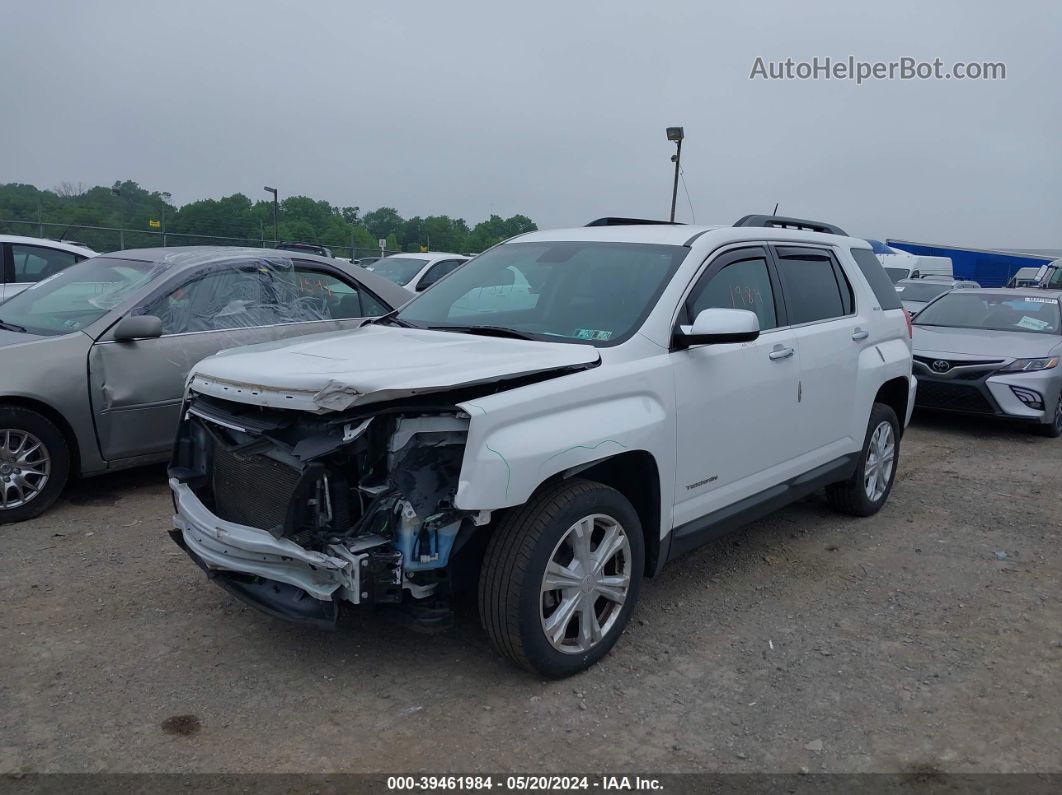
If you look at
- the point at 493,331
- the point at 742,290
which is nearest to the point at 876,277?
the point at 742,290

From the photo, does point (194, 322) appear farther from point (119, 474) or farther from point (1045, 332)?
point (1045, 332)

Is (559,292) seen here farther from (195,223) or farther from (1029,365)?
Answer: (195,223)

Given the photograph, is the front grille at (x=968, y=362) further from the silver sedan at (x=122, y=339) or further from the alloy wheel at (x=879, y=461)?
the silver sedan at (x=122, y=339)

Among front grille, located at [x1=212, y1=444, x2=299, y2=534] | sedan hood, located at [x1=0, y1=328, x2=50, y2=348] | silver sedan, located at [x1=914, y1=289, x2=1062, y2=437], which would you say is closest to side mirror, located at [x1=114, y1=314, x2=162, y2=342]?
sedan hood, located at [x1=0, y1=328, x2=50, y2=348]

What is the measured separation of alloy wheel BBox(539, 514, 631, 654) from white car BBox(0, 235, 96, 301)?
7.76 metres

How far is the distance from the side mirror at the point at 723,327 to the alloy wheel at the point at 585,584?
0.91 m

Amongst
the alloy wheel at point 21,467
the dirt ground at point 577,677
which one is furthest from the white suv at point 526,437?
the alloy wheel at point 21,467

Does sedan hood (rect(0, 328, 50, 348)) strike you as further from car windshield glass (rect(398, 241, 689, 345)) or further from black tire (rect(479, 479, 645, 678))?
black tire (rect(479, 479, 645, 678))

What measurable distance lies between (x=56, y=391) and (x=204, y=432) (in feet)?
6.52

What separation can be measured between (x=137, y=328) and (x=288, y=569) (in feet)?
9.27

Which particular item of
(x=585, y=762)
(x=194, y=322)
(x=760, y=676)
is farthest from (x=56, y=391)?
(x=760, y=676)

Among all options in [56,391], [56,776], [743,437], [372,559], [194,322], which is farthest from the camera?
[194,322]

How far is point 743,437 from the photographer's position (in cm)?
425

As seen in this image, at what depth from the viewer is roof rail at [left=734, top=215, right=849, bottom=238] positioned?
5.21 metres
